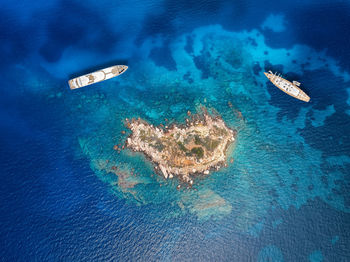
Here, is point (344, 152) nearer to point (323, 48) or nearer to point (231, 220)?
point (323, 48)

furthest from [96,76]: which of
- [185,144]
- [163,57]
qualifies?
[185,144]

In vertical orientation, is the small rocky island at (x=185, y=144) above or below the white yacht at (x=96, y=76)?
below

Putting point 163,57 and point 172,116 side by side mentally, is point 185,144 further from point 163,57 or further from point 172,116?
point 163,57

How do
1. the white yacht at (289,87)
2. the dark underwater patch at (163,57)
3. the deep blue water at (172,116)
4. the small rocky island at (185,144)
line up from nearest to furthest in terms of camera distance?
1. the white yacht at (289,87)
2. the small rocky island at (185,144)
3. the deep blue water at (172,116)
4. the dark underwater patch at (163,57)

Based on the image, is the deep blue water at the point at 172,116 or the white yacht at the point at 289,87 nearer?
the white yacht at the point at 289,87

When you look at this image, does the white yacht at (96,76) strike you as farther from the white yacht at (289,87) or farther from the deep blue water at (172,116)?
the white yacht at (289,87)

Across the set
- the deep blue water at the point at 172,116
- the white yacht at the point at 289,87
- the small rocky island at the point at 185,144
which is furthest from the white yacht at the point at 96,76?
the white yacht at the point at 289,87

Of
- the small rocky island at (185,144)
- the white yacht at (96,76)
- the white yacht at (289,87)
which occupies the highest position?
the white yacht at (96,76)
